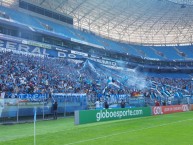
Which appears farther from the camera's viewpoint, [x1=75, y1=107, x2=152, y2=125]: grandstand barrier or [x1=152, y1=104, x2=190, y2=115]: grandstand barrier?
[x1=152, y1=104, x2=190, y2=115]: grandstand barrier

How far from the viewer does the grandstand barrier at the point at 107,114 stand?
767 inches

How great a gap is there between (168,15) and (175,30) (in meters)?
13.3

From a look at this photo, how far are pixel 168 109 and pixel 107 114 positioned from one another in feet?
41.1

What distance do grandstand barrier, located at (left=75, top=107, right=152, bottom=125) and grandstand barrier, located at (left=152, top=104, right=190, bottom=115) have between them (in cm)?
170

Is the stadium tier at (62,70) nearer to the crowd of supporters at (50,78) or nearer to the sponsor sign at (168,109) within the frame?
the crowd of supporters at (50,78)

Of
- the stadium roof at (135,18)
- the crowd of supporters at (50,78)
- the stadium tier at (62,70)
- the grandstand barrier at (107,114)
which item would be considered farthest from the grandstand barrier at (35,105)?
the stadium roof at (135,18)

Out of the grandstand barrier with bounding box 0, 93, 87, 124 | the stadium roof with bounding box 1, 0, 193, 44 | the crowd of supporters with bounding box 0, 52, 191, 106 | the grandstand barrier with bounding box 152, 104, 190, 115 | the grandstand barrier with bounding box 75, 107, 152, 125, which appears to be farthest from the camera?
the stadium roof with bounding box 1, 0, 193, 44

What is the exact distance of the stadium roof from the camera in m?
58.8

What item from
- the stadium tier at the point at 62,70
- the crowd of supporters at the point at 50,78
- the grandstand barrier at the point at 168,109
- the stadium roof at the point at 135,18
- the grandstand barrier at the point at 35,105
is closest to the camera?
the grandstand barrier at the point at 35,105

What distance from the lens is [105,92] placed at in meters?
35.3

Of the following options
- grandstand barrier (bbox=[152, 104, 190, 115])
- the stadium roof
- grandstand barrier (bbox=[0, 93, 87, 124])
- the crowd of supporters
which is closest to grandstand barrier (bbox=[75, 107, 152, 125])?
grandstand barrier (bbox=[152, 104, 190, 115])

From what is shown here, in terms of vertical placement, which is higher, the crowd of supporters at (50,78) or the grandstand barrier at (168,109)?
the crowd of supporters at (50,78)

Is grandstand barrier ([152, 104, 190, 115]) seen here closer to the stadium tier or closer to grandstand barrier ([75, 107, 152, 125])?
grandstand barrier ([75, 107, 152, 125])

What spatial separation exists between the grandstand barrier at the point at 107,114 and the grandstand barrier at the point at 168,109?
1700 mm
